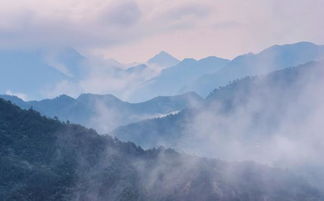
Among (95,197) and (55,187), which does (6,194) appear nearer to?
(55,187)

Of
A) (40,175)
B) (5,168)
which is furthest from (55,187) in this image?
(5,168)

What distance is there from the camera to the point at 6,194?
7175 inches

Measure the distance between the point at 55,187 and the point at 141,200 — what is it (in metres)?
34.4

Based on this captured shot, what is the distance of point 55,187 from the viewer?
194m

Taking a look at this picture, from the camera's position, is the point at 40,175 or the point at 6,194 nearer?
the point at 6,194

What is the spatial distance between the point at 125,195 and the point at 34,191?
117 ft

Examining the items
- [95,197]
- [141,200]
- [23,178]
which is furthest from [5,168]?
[141,200]

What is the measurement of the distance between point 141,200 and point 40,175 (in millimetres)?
41487

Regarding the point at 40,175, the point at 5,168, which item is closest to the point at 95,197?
the point at 40,175

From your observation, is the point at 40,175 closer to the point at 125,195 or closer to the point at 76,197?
the point at 76,197

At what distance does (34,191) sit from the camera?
612ft

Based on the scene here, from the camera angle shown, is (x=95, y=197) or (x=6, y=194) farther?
(x=95, y=197)

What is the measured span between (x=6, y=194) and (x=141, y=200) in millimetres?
52111

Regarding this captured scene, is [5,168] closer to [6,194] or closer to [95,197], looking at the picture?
[6,194]
